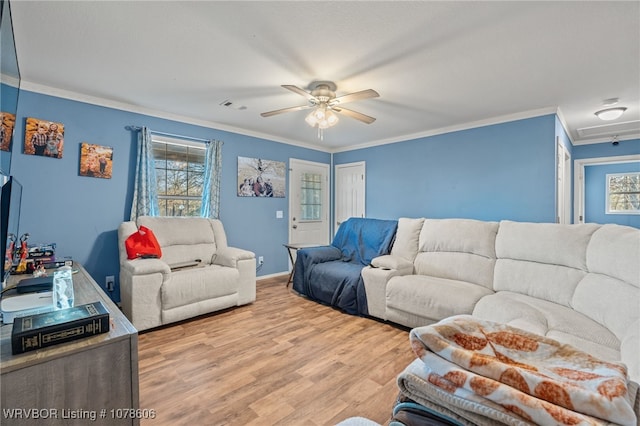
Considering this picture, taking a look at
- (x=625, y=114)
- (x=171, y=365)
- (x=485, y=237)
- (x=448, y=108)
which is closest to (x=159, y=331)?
(x=171, y=365)

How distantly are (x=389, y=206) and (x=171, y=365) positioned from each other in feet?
13.1

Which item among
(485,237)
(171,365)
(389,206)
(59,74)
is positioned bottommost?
(171,365)

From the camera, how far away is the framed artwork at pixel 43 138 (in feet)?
9.66

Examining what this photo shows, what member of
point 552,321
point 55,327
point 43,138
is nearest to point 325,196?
point 43,138

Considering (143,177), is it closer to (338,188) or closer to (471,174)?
(338,188)

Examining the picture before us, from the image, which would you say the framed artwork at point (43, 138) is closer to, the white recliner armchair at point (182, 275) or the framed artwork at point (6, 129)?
the white recliner armchair at point (182, 275)

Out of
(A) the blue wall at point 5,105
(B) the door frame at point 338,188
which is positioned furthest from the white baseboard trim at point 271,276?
(A) the blue wall at point 5,105

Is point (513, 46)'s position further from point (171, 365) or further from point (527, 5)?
point (171, 365)

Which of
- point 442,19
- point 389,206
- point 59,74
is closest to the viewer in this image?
point 442,19

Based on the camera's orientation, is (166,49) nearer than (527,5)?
No

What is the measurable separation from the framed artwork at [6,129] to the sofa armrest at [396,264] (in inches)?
121

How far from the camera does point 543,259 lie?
2543mm

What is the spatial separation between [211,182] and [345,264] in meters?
2.18

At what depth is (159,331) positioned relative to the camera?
2.88 meters
